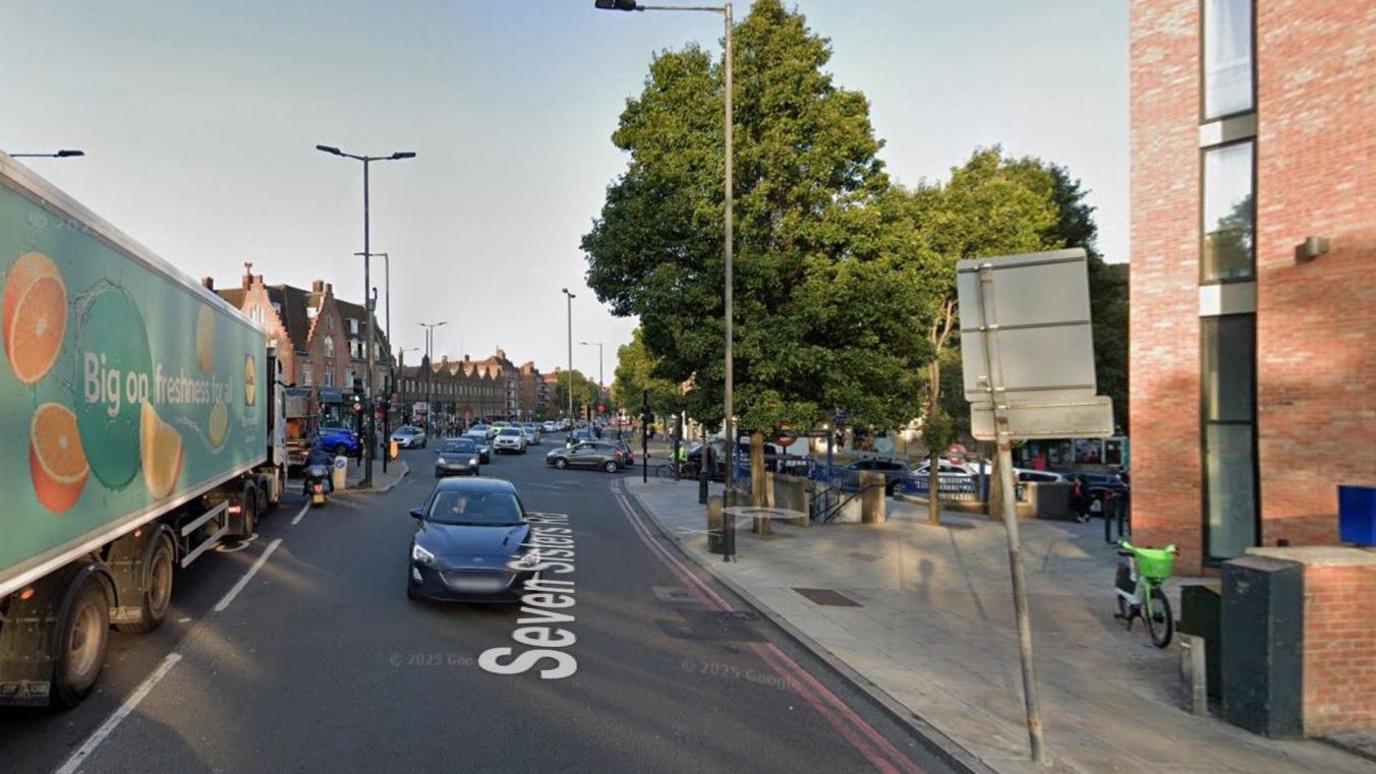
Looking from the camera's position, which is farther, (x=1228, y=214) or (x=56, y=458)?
(x=1228, y=214)

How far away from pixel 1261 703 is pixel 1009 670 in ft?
6.93

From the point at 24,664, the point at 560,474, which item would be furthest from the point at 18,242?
the point at 560,474

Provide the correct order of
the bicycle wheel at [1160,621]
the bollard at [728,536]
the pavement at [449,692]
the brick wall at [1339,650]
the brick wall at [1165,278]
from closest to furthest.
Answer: the pavement at [449,692], the brick wall at [1339,650], the bicycle wheel at [1160,621], the brick wall at [1165,278], the bollard at [728,536]

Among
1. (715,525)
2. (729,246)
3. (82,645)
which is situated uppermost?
(729,246)

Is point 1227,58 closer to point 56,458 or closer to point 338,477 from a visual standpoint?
point 56,458

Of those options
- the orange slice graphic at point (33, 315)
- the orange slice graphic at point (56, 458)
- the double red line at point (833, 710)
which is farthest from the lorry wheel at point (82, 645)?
the double red line at point (833, 710)

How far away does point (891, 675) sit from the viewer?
7223 millimetres

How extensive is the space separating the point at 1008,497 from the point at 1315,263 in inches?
319

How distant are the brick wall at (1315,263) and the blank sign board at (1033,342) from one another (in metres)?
7.00

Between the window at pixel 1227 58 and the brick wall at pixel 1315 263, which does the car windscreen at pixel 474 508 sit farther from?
the window at pixel 1227 58

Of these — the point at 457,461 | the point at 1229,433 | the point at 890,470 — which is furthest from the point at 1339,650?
the point at 457,461

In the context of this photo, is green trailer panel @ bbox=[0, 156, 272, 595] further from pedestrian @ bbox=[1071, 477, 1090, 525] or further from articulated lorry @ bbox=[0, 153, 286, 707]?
pedestrian @ bbox=[1071, 477, 1090, 525]

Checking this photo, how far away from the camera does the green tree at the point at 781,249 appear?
15367 millimetres

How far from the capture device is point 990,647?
27.4 feet
